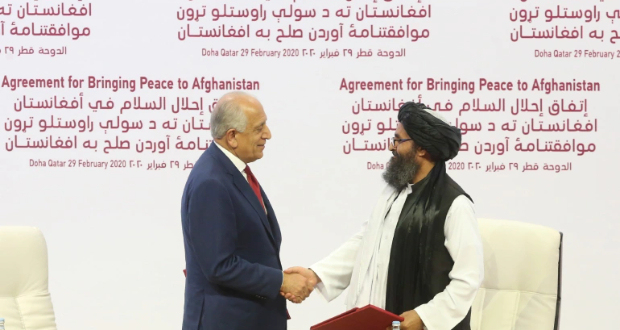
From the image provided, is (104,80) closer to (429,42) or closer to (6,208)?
(6,208)

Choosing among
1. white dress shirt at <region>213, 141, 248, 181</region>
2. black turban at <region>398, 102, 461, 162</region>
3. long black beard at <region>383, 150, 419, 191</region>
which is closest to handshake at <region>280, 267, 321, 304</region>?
white dress shirt at <region>213, 141, 248, 181</region>

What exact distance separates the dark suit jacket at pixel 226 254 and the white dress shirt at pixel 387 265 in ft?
0.99

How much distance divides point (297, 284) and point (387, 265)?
0.36 metres

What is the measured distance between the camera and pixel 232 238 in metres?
2.82

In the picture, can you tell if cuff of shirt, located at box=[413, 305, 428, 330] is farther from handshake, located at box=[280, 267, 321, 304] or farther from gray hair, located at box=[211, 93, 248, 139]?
gray hair, located at box=[211, 93, 248, 139]

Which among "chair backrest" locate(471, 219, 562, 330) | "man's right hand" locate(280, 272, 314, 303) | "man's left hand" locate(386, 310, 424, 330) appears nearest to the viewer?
"man's left hand" locate(386, 310, 424, 330)

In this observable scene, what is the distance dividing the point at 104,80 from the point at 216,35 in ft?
2.10

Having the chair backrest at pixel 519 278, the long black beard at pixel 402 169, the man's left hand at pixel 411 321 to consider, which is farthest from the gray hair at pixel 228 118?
Result: the chair backrest at pixel 519 278

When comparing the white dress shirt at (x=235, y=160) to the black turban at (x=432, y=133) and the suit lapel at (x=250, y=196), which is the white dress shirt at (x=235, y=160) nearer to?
the suit lapel at (x=250, y=196)

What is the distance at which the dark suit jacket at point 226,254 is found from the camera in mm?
2801

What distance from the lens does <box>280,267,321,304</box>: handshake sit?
9.80ft

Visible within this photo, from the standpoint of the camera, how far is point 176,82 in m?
4.32

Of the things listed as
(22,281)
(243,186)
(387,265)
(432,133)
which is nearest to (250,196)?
(243,186)

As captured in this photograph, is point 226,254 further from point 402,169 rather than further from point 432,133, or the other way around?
point 432,133
